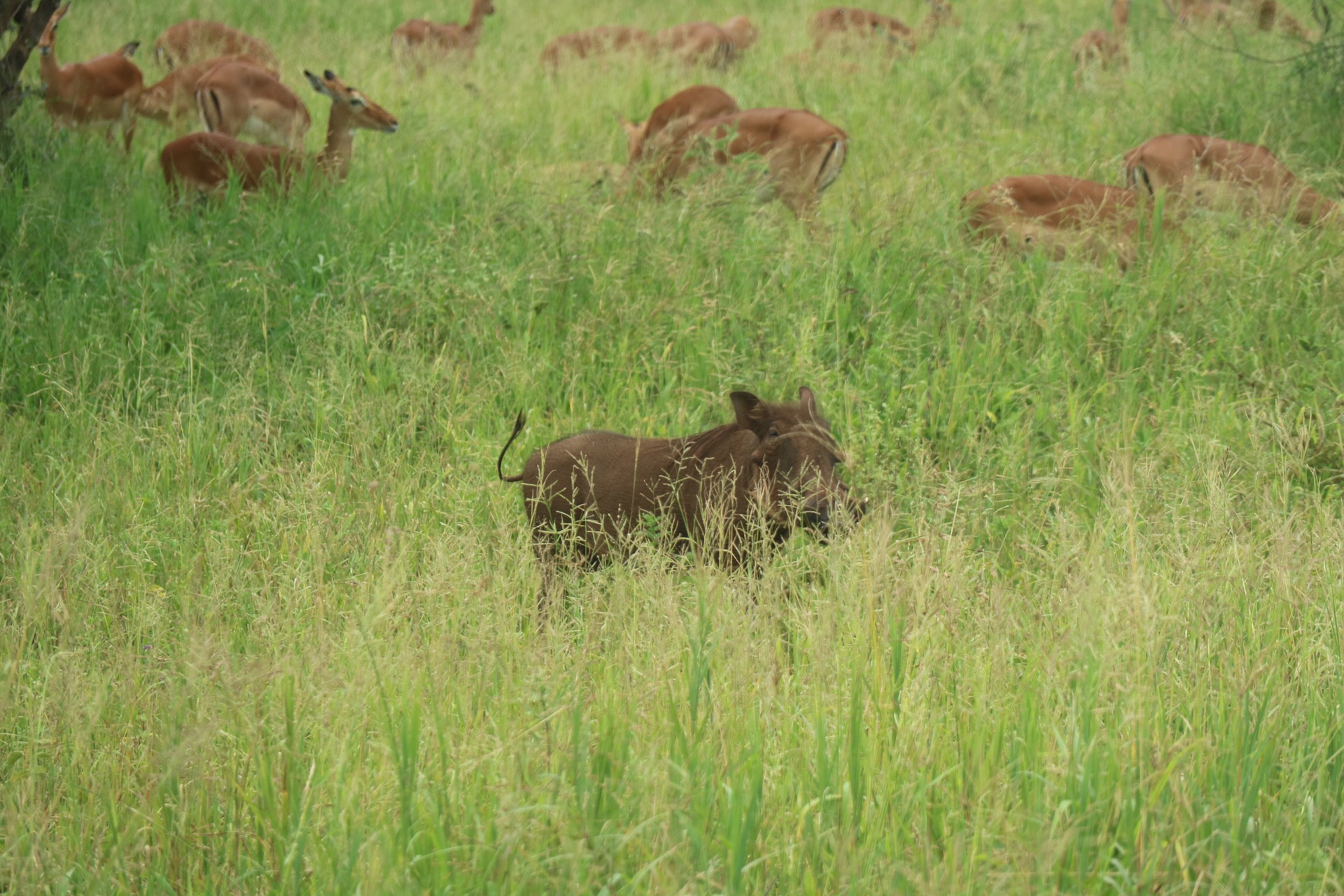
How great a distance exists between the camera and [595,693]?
2.96m

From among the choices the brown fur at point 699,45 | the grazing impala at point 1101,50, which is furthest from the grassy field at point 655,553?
the brown fur at point 699,45

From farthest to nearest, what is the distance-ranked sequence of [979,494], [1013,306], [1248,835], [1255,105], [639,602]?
[1255,105] < [1013,306] < [979,494] < [639,602] < [1248,835]

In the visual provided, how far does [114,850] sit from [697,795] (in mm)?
999

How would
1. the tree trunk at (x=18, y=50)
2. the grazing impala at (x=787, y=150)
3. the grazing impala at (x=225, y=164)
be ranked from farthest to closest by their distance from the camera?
the grazing impala at (x=787, y=150) → the grazing impala at (x=225, y=164) → the tree trunk at (x=18, y=50)

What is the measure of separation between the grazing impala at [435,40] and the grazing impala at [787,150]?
479 cm

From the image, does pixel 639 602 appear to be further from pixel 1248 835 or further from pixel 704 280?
pixel 704 280

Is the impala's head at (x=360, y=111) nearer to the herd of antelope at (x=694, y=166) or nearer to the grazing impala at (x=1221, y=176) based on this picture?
the herd of antelope at (x=694, y=166)

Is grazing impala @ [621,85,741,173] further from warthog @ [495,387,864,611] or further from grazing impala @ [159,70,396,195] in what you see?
warthog @ [495,387,864,611]

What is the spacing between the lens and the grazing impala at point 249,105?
900 centimetres

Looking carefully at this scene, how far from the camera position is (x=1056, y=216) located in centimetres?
650

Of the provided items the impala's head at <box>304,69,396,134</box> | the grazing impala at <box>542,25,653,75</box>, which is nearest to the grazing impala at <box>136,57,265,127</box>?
the impala's head at <box>304,69,396,134</box>

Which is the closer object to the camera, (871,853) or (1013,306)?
(871,853)

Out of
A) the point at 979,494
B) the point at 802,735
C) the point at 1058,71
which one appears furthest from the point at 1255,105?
the point at 802,735

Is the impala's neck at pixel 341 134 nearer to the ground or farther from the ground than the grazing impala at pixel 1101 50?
nearer to the ground
